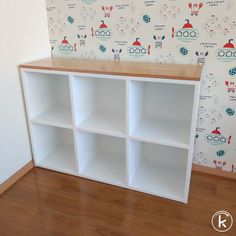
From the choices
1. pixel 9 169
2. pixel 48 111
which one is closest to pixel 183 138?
pixel 48 111

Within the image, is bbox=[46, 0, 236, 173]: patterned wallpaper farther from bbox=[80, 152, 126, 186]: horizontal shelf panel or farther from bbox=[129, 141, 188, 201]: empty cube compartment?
bbox=[80, 152, 126, 186]: horizontal shelf panel

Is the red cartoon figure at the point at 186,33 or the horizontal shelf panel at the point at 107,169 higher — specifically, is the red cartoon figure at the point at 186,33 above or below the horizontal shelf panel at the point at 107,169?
above

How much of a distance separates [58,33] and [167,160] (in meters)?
1.39

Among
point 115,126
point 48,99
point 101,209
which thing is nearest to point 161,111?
point 115,126

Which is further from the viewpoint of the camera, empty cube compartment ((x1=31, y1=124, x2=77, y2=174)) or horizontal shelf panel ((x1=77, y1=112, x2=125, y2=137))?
empty cube compartment ((x1=31, y1=124, x2=77, y2=174))

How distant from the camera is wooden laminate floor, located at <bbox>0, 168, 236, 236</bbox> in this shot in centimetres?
158

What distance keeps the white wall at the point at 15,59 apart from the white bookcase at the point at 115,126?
9 cm

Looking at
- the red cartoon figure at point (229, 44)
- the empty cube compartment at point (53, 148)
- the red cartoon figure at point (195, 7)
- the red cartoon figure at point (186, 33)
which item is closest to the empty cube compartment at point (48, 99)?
the empty cube compartment at point (53, 148)

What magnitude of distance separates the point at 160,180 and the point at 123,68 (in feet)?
2.93

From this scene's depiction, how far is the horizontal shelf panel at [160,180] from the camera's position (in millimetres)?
1842

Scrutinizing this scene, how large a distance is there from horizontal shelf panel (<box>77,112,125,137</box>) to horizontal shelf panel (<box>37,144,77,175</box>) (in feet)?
1.36

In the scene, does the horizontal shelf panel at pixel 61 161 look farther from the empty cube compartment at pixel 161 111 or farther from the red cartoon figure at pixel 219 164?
the red cartoon figure at pixel 219 164

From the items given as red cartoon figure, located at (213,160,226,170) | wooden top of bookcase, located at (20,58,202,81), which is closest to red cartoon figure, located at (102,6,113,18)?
wooden top of bookcase, located at (20,58,202,81)

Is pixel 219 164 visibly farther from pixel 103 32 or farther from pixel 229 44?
pixel 103 32
